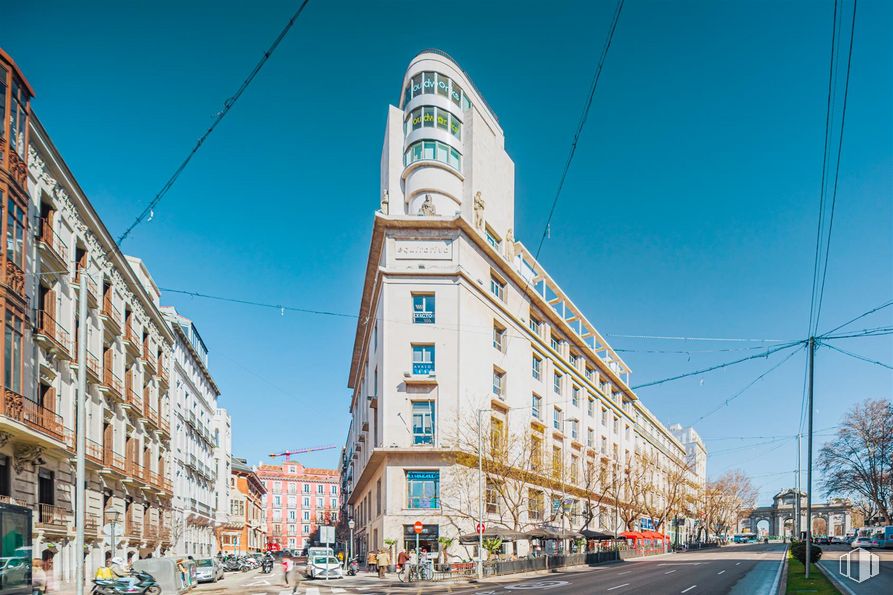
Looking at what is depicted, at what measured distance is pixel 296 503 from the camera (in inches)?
5694

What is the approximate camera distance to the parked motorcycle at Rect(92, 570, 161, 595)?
23.6 metres

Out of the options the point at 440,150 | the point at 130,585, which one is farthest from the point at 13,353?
the point at 440,150

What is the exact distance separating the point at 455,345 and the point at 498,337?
23.0ft

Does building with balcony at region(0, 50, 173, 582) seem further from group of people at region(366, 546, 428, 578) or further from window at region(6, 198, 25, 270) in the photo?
group of people at region(366, 546, 428, 578)

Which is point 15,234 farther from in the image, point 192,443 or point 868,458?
point 868,458

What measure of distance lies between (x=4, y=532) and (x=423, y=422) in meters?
31.6

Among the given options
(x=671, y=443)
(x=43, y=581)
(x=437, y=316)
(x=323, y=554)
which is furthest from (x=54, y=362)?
(x=671, y=443)

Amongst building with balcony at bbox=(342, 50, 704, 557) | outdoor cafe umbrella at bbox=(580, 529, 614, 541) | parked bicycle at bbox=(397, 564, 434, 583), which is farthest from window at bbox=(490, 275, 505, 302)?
parked bicycle at bbox=(397, 564, 434, 583)

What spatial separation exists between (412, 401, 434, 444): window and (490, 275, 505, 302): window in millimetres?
11122

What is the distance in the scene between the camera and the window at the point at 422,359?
4578cm

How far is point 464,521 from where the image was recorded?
4397cm

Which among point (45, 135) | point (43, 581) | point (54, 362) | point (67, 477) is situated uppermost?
point (45, 135)

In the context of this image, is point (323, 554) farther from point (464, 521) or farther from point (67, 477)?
point (67, 477)

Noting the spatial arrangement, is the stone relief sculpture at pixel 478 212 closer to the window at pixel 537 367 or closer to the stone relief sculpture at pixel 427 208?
the stone relief sculpture at pixel 427 208
